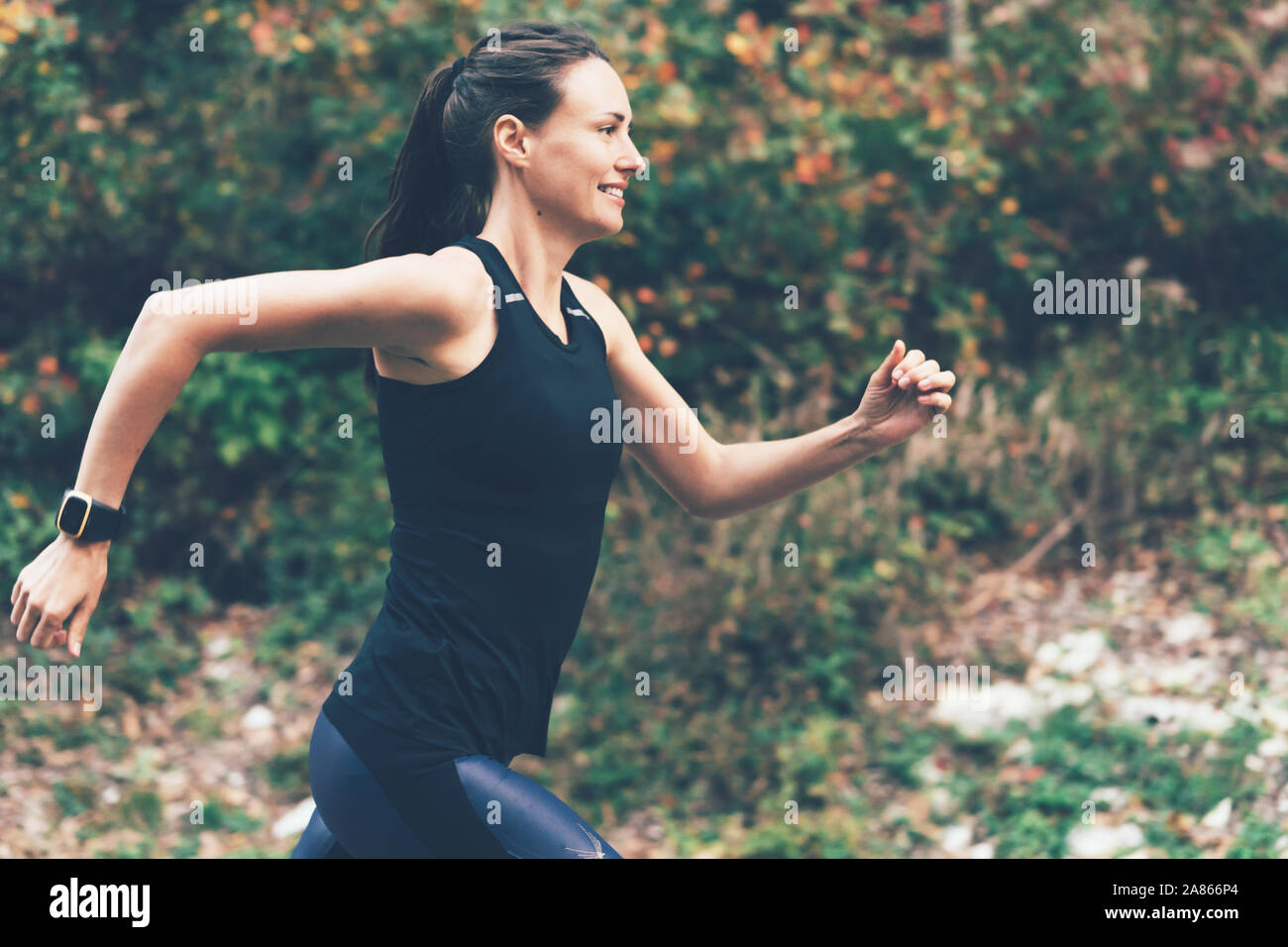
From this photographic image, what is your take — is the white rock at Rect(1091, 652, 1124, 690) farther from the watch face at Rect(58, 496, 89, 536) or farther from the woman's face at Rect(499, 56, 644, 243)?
the watch face at Rect(58, 496, 89, 536)

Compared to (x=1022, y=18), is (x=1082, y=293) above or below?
below

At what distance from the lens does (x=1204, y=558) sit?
5859mm

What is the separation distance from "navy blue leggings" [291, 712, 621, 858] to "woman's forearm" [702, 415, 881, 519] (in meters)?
0.83

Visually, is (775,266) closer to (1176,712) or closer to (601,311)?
(1176,712)

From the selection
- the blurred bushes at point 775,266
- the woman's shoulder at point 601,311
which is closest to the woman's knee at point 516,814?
the woman's shoulder at point 601,311

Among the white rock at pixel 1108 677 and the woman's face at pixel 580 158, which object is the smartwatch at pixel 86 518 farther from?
the white rock at pixel 1108 677

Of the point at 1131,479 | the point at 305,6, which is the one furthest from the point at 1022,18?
the point at 305,6

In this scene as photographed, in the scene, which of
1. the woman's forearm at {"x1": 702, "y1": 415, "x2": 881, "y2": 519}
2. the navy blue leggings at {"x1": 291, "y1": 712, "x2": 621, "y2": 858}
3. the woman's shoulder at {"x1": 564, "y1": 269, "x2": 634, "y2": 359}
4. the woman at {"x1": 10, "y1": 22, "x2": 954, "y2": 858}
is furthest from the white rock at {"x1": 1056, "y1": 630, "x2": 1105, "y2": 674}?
the navy blue leggings at {"x1": 291, "y1": 712, "x2": 621, "y2": 858}

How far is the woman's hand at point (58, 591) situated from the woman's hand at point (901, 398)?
4.71 feet

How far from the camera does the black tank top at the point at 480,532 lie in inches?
95.6

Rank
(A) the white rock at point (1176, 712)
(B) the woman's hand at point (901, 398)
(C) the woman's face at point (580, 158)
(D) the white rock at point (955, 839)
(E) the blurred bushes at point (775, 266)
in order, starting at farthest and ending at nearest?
(E) the blurred bushes at point (775, 266) → (A) the white rock at point (1176, 712) → (D) the white rock at point (955, 839) → (B) the woman's hand at point (901, 398) → (C) the woman's face at point (580, 158)

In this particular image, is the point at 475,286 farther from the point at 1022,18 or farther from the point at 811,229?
the point at 1022,18

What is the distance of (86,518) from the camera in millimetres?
2174
